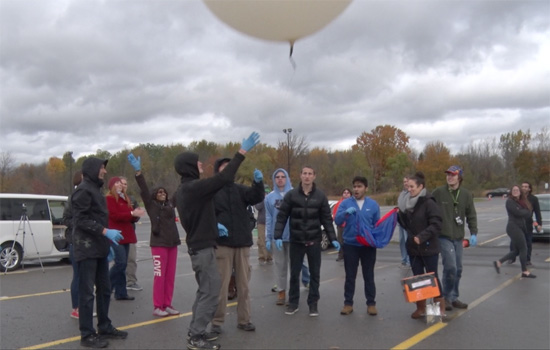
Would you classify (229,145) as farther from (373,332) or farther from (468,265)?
(373,332)

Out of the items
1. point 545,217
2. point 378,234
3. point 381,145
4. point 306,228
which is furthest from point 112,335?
point 381,145

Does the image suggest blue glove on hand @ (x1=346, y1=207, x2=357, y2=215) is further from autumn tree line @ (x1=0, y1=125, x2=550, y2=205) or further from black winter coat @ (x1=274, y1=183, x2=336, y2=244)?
autumn tree line @ (x1=0, y1=125, x2=550, y2=205)

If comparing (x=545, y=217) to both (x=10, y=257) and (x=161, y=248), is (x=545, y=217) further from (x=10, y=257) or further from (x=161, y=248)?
(x=10, y=257)

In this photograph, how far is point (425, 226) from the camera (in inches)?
235

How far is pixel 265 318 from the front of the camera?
614 centimetres

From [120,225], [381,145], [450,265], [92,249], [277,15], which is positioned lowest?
[450,265]

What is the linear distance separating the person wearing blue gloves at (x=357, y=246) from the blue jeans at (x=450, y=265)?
93 cm

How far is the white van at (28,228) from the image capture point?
10633 millimetres

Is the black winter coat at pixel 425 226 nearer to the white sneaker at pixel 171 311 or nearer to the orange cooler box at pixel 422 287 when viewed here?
the orange cooler box at pixel 422 287

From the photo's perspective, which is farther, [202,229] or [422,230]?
[422,230]

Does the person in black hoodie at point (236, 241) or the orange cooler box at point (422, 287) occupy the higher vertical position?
the person in black hoodie at point (236, 241)

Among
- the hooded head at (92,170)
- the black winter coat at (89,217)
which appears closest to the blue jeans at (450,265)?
the black winter coat at (89,217)

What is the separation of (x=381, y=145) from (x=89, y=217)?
74069 mm

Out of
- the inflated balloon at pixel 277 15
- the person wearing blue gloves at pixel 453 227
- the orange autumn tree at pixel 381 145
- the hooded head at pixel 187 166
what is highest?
the orange autumn tree at pixel 381 145
